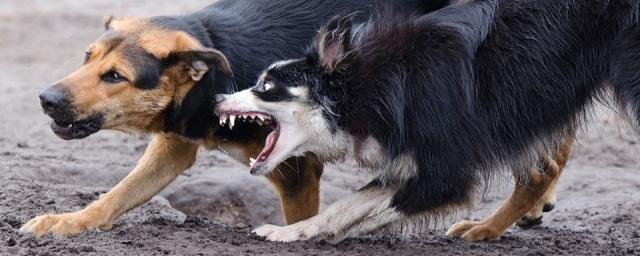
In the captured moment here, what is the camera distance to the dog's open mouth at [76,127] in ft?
18.6

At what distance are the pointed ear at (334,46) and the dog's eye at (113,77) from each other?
39.4 inches

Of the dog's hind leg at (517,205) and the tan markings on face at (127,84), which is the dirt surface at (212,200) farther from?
the tan markings on face at (127,84)

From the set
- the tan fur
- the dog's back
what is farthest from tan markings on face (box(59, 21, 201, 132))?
the dog's back

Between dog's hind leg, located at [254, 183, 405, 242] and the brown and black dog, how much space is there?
0.70m

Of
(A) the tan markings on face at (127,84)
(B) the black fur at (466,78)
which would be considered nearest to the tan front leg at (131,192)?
(A) the tan markings on face at (127,84)

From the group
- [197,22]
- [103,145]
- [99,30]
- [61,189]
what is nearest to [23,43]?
[99,30]

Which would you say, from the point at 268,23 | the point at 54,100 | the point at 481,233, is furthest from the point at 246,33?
the point at 481,233

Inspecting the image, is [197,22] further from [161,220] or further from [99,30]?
[99,30]

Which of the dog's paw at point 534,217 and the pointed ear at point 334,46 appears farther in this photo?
the dog's paw at point 534,217

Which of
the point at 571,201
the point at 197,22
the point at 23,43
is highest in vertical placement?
the point at 197,22

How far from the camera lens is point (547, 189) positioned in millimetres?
6801

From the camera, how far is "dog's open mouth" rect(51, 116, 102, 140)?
5664mm

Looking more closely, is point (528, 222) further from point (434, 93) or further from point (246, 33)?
point (246, 33)

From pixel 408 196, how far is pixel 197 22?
152 cm
